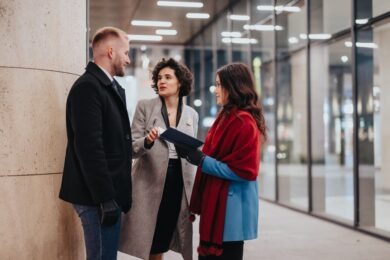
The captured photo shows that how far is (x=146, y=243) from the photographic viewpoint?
136 inches

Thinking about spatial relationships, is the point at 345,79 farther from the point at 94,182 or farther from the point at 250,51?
the point at 94,182

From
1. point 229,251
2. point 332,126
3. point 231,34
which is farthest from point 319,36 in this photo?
point 332,126

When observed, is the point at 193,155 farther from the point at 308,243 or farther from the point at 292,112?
the point at 292,112

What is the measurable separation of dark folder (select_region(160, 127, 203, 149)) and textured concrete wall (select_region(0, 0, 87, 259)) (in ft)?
2.75

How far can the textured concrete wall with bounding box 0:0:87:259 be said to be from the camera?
10.5ft

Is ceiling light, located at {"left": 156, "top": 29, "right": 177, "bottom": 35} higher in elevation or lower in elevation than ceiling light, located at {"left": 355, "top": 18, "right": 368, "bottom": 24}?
higher

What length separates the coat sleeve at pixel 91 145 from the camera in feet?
8.61

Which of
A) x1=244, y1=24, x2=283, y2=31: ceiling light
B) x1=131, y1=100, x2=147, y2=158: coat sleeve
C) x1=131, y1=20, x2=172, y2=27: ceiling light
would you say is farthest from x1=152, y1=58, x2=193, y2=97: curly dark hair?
x1=131, y1=20, x2=172, y2=27: ceiling light

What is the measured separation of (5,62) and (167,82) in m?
1.02

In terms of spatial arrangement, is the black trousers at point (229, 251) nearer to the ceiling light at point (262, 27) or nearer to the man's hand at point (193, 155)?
the man's hand at point (193, 155)

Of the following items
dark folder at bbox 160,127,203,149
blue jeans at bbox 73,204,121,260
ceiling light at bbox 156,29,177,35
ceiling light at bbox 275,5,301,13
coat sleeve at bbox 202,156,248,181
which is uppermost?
ceiling light at bbox 156,29,177,35

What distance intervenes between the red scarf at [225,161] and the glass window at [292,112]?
633cm

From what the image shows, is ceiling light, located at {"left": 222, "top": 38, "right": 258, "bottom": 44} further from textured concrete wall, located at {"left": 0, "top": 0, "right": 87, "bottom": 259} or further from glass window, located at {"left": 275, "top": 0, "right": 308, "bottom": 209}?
textured concrete wall, located at {"left": 0, "top": 0, "right": 87, "bottom": 259}

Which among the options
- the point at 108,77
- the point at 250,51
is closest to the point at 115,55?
the point at 108,77
